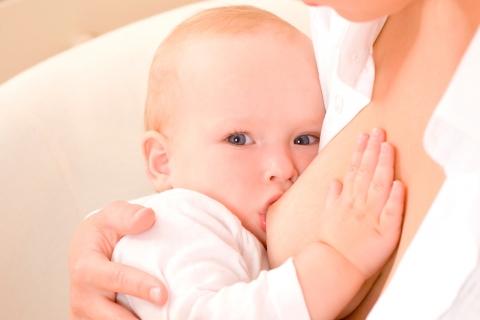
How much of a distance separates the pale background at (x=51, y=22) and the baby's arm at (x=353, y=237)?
153cm

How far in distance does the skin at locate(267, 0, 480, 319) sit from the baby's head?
3.5 inches

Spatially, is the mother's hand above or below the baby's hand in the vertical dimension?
below

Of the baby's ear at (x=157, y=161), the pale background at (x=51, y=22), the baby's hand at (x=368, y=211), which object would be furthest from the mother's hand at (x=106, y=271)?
the pale background at (x=51, y=22)

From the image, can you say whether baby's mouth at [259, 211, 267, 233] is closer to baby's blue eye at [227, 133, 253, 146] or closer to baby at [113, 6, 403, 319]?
baby at [113, 6, 403, 319]

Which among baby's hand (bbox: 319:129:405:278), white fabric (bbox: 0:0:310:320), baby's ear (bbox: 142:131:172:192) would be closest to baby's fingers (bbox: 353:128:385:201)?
baby's hand (bbox: 319:129:405:278)

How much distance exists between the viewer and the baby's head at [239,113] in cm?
96

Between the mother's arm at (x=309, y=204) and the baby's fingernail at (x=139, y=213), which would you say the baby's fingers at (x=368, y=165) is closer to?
the mother's arm at (x=309, y=204)

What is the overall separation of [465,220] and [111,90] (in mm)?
990

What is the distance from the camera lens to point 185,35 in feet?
3.63

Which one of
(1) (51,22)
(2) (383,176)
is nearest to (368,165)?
(2) (383,176)

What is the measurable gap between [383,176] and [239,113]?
0.32 metres

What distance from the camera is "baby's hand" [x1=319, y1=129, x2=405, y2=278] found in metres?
0.71

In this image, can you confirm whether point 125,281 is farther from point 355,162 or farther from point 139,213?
point 355,162

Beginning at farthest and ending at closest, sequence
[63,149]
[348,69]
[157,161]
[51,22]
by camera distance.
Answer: [51,22]
[63,149]
[157,161]
[348,69]
